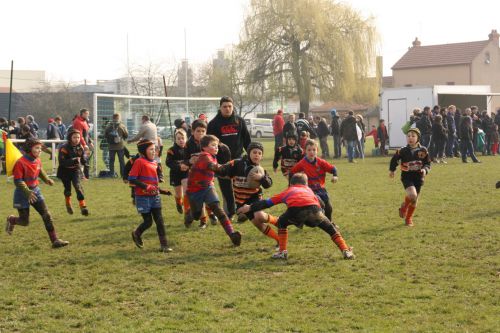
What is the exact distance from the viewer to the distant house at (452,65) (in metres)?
70.4

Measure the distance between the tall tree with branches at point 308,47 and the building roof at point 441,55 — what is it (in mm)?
20736

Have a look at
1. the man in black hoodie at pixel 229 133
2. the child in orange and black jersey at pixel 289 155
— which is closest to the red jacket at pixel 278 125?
the child in orange and black jersey at pixel 289 155

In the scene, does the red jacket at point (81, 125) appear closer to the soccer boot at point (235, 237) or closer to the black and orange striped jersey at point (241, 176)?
the black and orange striped jersey at point (241, 176)

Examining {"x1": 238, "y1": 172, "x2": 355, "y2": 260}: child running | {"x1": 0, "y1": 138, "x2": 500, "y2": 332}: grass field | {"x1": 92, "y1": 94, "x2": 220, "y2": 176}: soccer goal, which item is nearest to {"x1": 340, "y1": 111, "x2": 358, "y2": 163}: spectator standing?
{"x1": 92, "y1": 94, "x2": 220, "y2": 176}: soccer goal

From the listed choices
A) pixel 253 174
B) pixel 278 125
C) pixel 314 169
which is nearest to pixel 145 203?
pixel 253 174

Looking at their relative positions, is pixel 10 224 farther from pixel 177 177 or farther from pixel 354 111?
pixel 354 111

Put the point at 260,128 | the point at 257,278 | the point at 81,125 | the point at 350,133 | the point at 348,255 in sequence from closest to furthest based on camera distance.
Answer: the point at 257,278
the point at 348,255
the point at 81,125
the point at 350,133
the point at 260,128

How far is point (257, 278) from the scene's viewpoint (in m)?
7.79

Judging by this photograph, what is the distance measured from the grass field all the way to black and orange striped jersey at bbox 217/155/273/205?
696 mm

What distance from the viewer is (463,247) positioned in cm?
927

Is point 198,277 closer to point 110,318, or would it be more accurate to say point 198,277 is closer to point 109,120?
point 110,318

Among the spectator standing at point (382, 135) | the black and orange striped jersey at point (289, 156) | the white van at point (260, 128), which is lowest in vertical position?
the black and orange striped jersey at point (289, 156)

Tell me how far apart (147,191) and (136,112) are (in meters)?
16.5

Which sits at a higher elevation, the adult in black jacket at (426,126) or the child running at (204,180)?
the adult in black jacket at (426,126)
